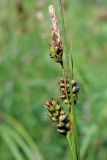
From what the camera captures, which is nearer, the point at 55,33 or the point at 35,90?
the point at 55,33

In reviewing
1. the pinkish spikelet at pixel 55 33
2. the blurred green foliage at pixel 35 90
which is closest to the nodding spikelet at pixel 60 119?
the pinkish spikelet at pixel 55 33

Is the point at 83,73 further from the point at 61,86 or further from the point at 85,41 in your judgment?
the point at 61,86

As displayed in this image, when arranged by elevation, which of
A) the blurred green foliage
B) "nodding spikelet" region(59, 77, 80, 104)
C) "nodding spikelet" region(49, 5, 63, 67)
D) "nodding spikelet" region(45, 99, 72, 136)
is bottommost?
"nodding spikelet" region(45, 99, 72, 136)

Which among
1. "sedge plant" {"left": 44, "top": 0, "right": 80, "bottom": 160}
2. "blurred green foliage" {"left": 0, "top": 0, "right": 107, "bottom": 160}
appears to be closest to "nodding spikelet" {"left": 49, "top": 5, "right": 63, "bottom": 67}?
"sedge plant" {"left": 44, "top": 0, "right": 80, "bottom": 160}

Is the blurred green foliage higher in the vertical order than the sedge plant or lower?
higher

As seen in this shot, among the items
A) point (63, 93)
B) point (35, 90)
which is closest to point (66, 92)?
point (63, 93)

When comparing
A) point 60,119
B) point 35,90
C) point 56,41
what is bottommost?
point 60,119

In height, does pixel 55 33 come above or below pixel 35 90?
below

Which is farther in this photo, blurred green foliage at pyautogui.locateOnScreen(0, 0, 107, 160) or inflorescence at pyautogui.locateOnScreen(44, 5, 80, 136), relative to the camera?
blurred green foliage at pyautogui.locateOnScreen(0, 0, 107, 160)

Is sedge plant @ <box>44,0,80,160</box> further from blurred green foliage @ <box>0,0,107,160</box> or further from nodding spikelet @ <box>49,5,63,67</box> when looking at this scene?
blurred green foliage @ <box>0,0,107,160</box>

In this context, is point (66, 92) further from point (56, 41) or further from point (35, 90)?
point (35, 90)
